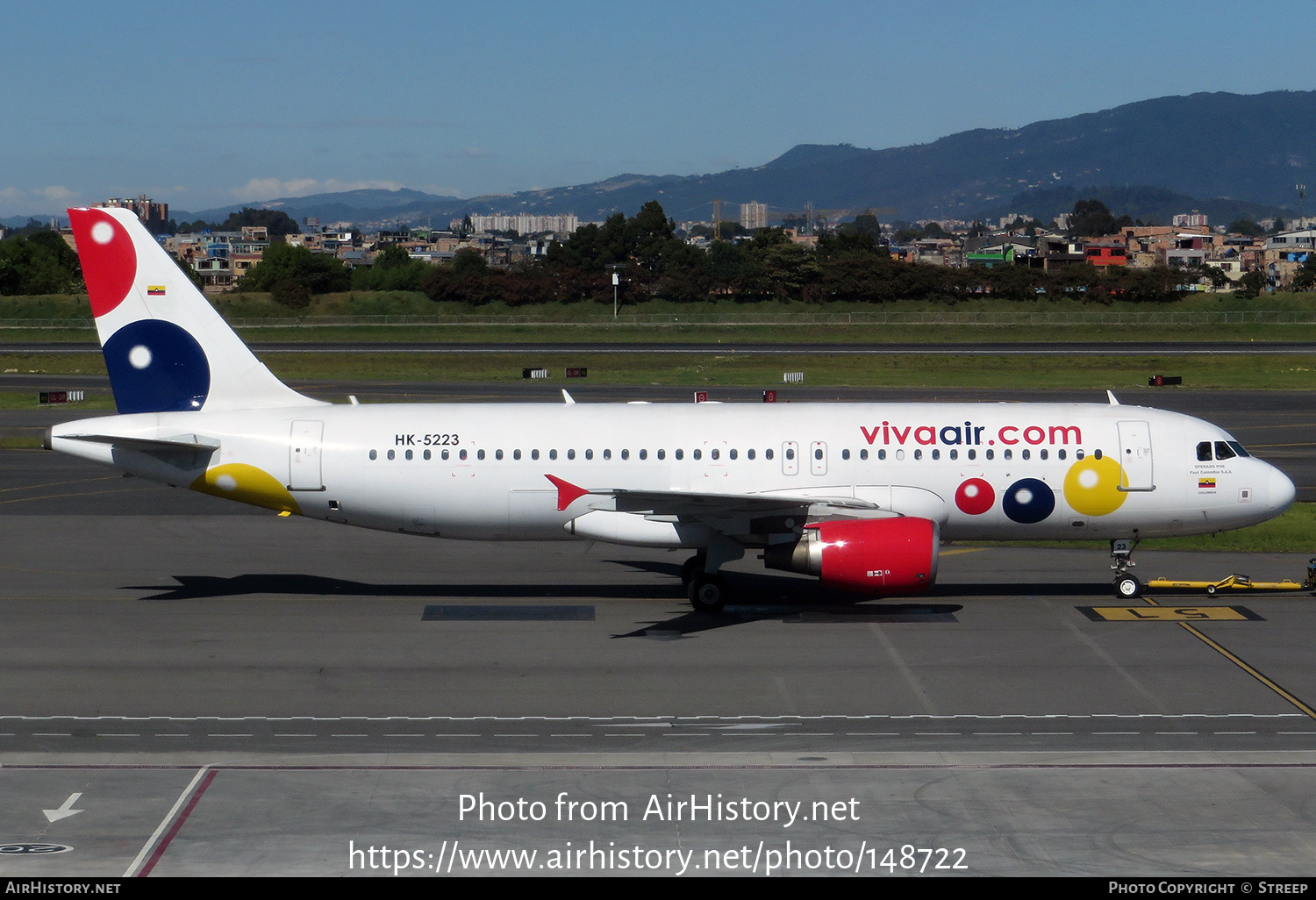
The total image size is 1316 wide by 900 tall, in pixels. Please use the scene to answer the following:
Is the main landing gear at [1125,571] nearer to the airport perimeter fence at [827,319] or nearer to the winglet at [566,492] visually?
the winglet at [566,492]

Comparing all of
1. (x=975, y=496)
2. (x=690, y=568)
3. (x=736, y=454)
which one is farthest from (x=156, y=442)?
(x=975, y=496)

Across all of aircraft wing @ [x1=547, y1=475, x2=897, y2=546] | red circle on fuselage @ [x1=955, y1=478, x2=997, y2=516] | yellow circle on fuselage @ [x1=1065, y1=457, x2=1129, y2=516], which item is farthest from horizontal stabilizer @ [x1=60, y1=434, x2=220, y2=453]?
yellow circle on fuselage @ [x1=1065, y1=457, x2=1129, y2=516]

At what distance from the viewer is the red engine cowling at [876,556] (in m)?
26.1

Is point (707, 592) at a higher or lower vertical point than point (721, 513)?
lower

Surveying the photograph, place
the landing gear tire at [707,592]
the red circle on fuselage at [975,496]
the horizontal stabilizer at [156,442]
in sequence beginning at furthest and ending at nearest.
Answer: the red circle on fuselage at [975,496]
the landing gear tire at [707,592]
the horizontal stabilizer at [156,442]

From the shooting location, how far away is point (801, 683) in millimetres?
22875

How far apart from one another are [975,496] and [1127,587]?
4.33 meters

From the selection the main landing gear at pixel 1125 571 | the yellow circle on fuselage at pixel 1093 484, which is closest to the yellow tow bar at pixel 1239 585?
the main landing gear at pixel 1125 571

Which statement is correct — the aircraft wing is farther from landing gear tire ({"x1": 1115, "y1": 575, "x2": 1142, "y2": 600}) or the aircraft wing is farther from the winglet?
landing gear tire ({"x1": 1115, "y1": 575, "x2": 1142, "y2": 600})

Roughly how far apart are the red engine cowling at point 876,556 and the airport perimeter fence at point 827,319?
94.4 metres

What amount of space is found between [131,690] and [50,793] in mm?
5334

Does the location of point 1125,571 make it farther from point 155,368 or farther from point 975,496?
point 155,368

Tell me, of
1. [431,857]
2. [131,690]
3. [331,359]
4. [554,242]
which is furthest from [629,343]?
[431,857]

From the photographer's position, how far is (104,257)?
29.2 metres
